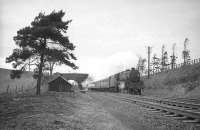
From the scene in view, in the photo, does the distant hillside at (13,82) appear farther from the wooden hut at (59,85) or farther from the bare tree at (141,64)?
the bare tree at (141,64)

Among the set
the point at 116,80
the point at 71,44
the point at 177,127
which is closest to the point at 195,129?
the point at 177,127

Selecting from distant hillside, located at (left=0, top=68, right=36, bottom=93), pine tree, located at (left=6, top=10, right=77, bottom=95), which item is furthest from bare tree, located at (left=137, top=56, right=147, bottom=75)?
pine tree, located at (left=6, top=10, right=77, bottom=95)

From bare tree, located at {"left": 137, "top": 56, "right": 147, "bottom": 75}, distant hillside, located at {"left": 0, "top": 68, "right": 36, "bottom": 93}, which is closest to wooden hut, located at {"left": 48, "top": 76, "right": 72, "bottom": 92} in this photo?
distant hillside, located at {"left": 0, "top": 68, "right": 36, "bottom": 93}

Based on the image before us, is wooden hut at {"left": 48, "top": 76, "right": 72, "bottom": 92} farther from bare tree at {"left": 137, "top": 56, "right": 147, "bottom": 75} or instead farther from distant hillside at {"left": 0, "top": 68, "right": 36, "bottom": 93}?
bare tree at {"left": 137, "top": 56, "right": 147, "bottom": 75}

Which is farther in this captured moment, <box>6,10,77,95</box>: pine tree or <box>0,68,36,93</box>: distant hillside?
<box>0,68,36,93</box>: distant hillside

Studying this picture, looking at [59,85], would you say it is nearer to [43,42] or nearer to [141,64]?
[43,42]

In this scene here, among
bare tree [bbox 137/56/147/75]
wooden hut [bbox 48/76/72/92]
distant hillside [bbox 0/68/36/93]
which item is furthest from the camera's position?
bare tree [bbox 137/56/147/75]

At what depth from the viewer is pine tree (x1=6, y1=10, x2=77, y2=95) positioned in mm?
22141

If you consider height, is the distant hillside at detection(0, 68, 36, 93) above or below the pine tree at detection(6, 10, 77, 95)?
below

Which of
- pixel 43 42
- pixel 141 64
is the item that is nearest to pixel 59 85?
pixel 43 42

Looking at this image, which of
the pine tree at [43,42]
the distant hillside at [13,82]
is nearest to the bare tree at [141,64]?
the distant hillside at [13,82]

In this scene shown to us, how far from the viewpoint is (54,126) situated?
6.98m

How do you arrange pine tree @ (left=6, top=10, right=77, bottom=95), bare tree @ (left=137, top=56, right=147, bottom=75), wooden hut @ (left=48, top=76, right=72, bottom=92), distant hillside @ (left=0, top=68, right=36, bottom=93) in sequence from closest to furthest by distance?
pine tree @ (left=6, top=10, right=77, bottom=95) < wooden hut @ (left=48, top=76, right=72, bottom=92) < distant hillside @ (left=0, top=68, right=36, bottom=93) < bare tree @ (left=137, top=56, right=147, bottom=75)

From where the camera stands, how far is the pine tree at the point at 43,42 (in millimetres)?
22141
